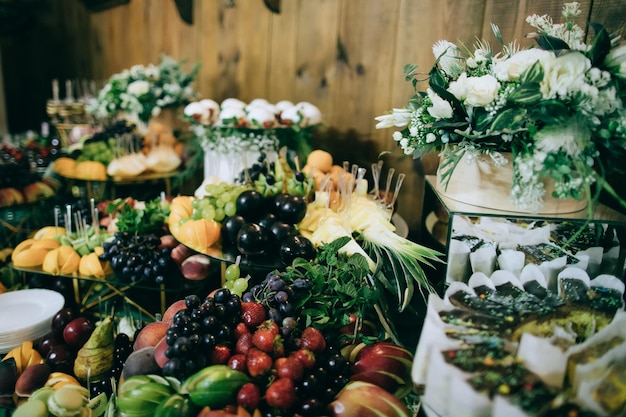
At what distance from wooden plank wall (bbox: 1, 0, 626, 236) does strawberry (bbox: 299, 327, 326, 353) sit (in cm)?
90

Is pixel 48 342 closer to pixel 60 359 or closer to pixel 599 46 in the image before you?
pixel 60 359

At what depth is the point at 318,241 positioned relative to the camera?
4.69ft

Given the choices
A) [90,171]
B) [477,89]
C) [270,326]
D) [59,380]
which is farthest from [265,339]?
[90,171]

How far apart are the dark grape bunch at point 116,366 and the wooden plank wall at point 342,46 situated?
3.67 feet

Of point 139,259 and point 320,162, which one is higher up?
point 320,162

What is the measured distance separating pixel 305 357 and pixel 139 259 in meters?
0.88

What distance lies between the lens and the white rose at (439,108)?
1078mm

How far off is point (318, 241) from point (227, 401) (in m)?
0.60

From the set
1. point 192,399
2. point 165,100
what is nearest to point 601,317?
point 192,399

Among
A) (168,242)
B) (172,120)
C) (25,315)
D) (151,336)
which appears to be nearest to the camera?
(151,336)

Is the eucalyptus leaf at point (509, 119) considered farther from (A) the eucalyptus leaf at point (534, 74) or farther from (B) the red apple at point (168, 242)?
(B) the red apple at point (168, 242)

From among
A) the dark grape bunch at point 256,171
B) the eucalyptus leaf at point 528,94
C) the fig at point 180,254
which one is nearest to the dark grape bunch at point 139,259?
the fig at point 180,254

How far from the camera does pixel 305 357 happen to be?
100 cm

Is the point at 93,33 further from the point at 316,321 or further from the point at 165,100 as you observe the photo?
the point at 316,321
